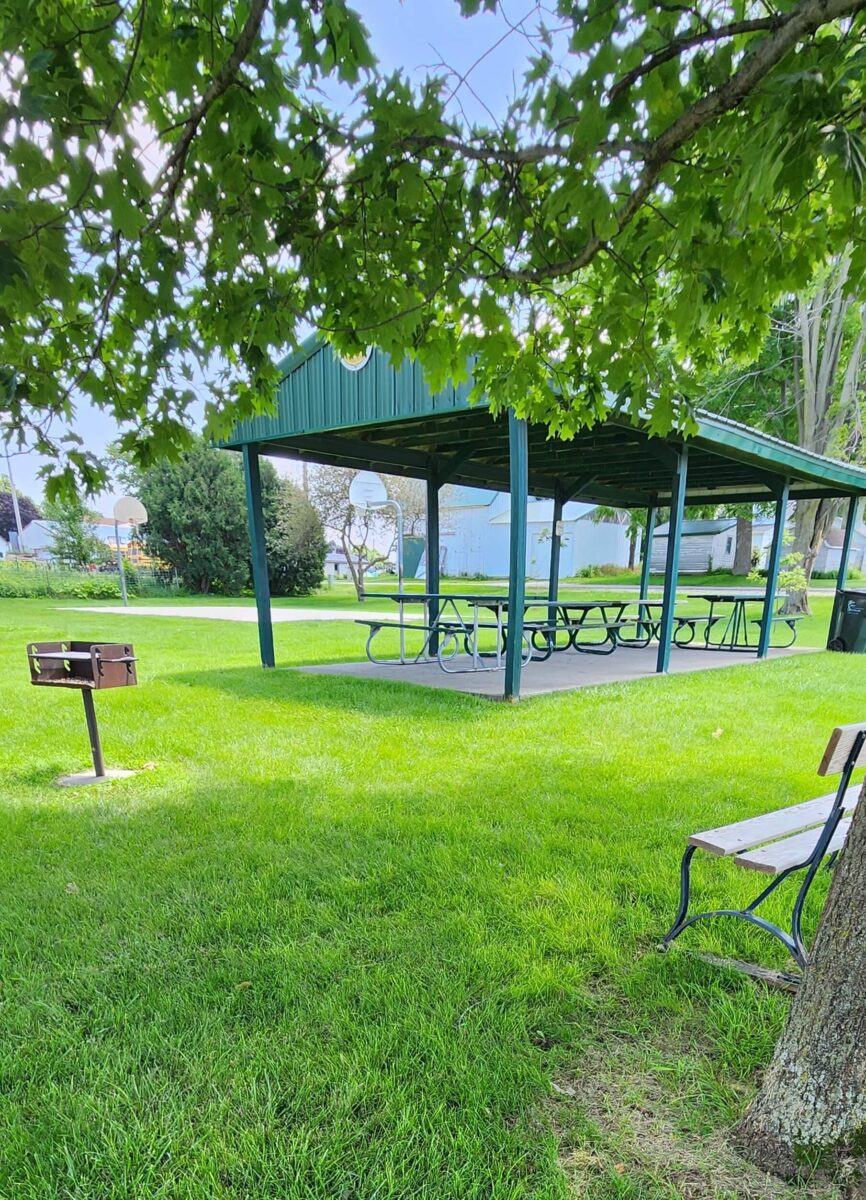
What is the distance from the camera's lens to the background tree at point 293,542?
2520cm

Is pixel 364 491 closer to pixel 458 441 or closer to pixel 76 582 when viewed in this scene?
pixel 458 441

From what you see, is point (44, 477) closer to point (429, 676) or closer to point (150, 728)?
point (150, 728)

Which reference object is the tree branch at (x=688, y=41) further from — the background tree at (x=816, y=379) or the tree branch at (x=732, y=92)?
the background tree at (x=816, y=379)

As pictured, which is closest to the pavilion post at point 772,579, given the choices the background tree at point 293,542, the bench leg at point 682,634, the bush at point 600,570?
the bench leg at point 682,634

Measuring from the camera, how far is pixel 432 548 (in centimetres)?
922

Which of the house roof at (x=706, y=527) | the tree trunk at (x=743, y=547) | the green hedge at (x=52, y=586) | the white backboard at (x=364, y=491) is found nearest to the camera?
the white backboard at (x=364, y=491)

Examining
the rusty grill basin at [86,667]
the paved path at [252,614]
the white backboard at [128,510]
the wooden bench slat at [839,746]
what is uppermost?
the white backboard at [128,510]

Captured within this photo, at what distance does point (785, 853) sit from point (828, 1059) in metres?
0.70

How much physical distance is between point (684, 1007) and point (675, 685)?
18.1 feet

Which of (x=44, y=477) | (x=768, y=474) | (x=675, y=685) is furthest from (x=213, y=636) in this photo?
(x=768, y=474)

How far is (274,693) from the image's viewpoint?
250 inches

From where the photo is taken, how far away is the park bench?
1.85m

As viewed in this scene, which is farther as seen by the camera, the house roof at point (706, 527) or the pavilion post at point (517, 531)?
the house roof at point (706, 527)

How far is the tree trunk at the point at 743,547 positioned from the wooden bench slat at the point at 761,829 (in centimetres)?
2763
